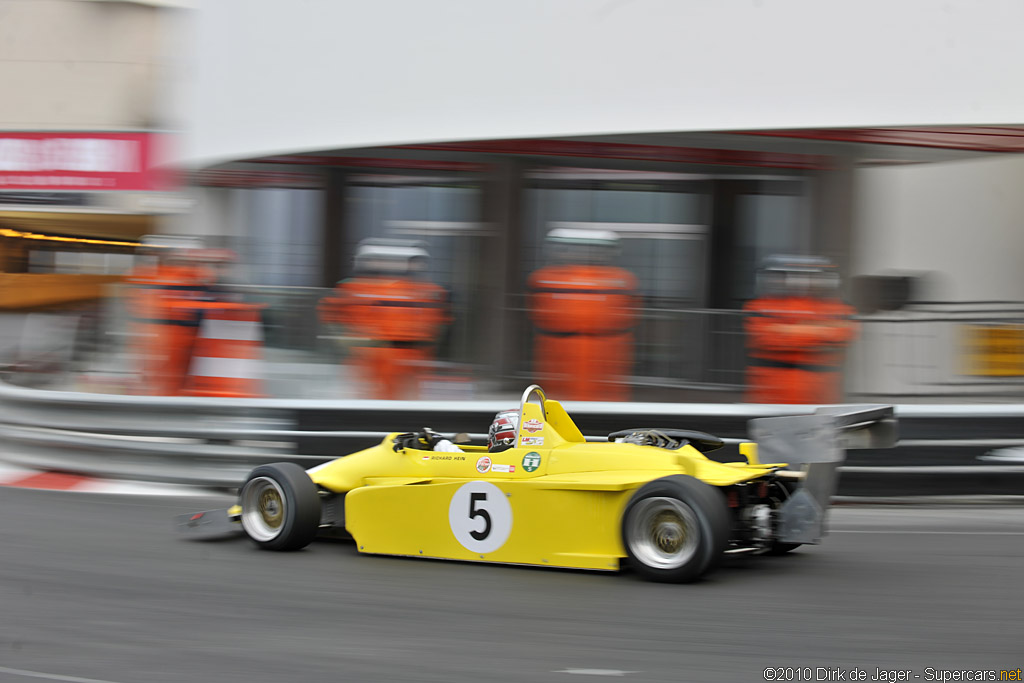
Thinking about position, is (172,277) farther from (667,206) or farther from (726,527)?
(726,527)

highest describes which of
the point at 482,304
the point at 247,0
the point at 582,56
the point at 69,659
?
the point at 247,0

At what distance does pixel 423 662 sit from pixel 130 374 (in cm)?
698

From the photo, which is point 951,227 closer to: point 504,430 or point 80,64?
point 504,430

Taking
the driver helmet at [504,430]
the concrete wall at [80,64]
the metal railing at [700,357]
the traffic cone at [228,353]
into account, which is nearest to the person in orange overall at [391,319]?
the metal railing at [700,357]

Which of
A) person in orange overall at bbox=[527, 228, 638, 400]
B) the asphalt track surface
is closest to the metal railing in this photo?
person in orange overall at bbox=[527, 228, 638, 400]

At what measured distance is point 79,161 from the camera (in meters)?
21.8

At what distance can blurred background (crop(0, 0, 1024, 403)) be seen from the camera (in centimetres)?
891

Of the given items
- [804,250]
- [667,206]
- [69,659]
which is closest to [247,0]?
[667,206]

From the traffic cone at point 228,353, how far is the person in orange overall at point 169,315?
106 mm

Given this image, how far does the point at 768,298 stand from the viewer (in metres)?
8.48

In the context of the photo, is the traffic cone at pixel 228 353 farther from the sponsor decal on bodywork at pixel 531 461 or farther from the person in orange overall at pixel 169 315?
the sponsor decal on bodywork at pixel 531 461

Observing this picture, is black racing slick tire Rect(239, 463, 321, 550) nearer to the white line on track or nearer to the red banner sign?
the white line on track

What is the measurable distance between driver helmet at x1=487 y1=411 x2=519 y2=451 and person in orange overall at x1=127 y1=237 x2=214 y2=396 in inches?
173

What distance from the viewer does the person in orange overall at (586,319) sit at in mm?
8688
